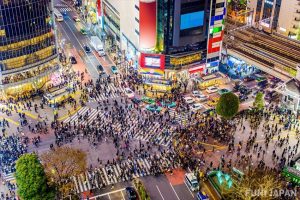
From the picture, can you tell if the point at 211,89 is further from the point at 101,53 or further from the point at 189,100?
the point at 101,53

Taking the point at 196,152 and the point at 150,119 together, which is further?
the point at 150,119

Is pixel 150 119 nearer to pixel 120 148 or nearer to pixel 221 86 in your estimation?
pixel 120 148

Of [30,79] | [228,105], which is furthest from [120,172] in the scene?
[30,79]

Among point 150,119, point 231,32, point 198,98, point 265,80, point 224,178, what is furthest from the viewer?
point 231,32

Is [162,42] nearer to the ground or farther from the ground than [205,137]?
farther from the ground

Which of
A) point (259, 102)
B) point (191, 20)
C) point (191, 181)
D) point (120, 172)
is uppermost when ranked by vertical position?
point (191, 20)

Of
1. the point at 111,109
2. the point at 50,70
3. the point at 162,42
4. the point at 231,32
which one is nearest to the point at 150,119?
the point at 111,109
